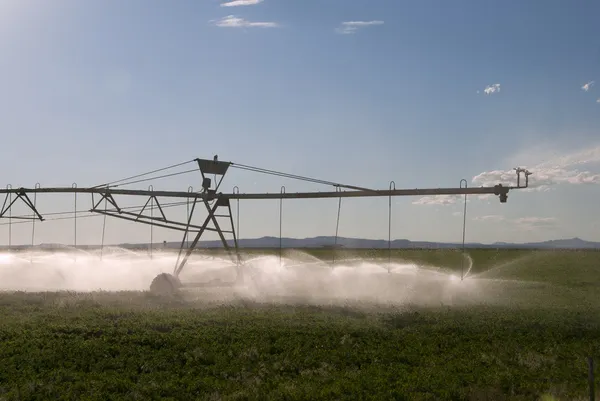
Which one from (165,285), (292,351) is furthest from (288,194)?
(292,351)

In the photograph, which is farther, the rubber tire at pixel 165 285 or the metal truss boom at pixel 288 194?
the rubber tire at pixel 165 285

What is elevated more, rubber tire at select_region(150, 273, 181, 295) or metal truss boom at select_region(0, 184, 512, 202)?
metal truss boom at select_region(0, 184, 512, 202)

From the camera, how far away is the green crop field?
674 inches

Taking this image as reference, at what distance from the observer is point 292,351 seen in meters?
21.4

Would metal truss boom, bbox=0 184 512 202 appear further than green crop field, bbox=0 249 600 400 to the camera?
Yes

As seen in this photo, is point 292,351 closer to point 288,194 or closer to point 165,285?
point 288,194

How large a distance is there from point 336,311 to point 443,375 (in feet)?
44.8

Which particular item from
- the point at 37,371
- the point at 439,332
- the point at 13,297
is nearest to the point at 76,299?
the point at 13,297

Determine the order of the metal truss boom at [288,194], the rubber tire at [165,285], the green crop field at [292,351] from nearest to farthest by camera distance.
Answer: the green crop field at [292,351], the metal truss boom at [288,194], the rubber tire at [165,285]

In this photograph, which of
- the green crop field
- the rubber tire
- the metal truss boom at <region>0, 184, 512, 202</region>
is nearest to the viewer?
the green crop field

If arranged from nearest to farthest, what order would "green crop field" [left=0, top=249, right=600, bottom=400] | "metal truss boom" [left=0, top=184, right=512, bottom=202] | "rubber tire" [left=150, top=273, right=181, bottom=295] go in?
"green crop field" [left=0, top=249, right=600, bottom=400], "metal truss boom" [left=0, top=184, right=512, bottom=202], "rubber tire" [left=150, top=273, right=181, bottom=295]

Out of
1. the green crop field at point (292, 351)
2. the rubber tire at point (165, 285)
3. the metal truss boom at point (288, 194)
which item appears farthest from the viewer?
the rubber tire at point (165, 285)

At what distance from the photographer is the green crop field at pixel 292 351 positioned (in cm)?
1712

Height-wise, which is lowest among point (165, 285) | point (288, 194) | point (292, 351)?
point (292, 351)
